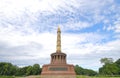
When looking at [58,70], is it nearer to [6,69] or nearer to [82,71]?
[6,69]

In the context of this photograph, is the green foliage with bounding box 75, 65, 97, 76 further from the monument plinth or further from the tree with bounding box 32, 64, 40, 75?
the monument plinth

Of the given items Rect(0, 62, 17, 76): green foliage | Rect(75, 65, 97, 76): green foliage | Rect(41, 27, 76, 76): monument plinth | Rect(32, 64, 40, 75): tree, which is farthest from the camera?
Rect(75, 65, 97, 76): green foliage

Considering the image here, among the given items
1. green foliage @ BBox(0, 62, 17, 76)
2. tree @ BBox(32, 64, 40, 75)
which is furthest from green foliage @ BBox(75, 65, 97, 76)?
green foliage @ BBox(0, 62, 17, 76)

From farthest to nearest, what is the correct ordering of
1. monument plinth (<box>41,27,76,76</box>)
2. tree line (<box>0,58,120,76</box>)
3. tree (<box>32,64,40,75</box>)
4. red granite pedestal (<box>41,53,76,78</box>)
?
tree (<box>32,64,40,75</box>), tree line (<box>0,58,120,76</box>), monument plinth (<box>41,27,76,76</box>), red granite pedestal (<box>41,53,76,78</box>)

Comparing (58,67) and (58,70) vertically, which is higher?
(58,67)

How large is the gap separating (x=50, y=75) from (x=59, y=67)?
3.06m

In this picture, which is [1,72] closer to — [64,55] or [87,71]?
[64,55]

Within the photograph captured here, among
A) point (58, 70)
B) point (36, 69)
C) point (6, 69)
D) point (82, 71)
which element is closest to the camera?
point (58, 70)

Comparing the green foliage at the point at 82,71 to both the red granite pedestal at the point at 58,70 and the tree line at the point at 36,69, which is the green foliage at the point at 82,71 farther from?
the red granite pedestal at the point at 58,70

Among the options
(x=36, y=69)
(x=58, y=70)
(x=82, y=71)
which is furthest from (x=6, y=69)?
(x=82, y=71)

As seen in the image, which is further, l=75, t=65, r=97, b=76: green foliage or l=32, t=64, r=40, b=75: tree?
l=75, t=65, r=97, b=76: green foliage

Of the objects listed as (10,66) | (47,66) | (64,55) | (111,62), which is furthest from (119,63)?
(10,66)

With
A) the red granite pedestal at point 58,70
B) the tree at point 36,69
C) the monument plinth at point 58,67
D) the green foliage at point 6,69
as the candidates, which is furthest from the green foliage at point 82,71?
the red granite pedestal at point 58,70

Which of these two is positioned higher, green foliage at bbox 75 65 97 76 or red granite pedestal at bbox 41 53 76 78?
green foliage at bbox 75 65 97 76
